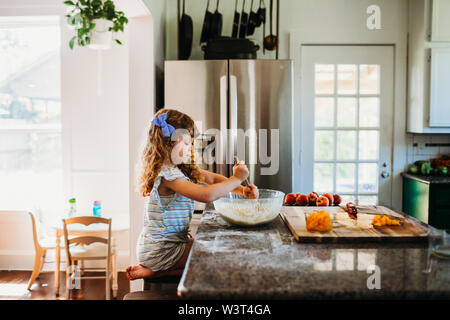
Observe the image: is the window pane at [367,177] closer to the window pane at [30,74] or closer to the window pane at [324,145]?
the window pane at [324,145]

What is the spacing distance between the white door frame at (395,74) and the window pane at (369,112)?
15cm

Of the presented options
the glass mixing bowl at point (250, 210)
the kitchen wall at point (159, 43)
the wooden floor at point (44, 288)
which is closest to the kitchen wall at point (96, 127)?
the wooden floor at point (44, 288)

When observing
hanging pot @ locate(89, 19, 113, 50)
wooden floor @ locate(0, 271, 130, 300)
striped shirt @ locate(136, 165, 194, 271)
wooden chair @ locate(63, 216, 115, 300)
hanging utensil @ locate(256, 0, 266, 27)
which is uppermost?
hanging utensil @ locate(256, 0, 266, 27)

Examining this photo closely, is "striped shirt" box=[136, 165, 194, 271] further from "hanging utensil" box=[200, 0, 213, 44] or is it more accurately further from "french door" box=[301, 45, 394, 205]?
"french door" box=[301, 45, 394, 205]

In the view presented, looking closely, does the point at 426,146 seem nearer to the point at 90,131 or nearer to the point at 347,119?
the point at 347,119

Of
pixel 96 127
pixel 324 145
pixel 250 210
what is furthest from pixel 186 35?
pixel 250 210

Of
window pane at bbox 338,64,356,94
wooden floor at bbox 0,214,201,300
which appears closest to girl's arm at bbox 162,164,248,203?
wooden floor at bbox 0,214,201,300

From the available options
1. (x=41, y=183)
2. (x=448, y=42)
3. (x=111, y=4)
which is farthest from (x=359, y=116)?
(x=41, y=183)

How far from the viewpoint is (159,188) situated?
1722 mm

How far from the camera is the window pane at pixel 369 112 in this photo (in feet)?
11.8

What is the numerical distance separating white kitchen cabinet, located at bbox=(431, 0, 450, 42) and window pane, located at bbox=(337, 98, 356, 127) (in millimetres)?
813

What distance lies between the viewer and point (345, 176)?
11.9 ft

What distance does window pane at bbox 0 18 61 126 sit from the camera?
12.5ft

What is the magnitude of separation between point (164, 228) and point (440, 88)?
2.67m
